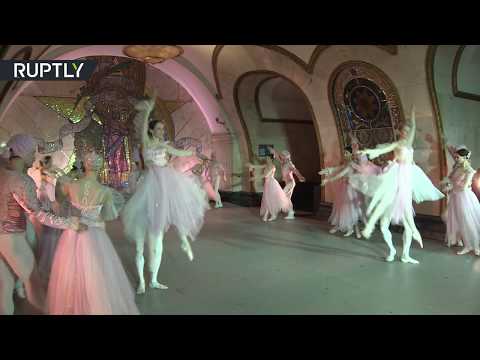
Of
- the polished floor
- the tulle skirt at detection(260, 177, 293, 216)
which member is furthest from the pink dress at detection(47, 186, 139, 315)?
the tulle skirt at detection(260, 177, 293, 216)

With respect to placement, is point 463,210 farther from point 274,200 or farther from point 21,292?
point 21,292

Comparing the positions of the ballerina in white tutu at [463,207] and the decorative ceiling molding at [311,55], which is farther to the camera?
the decorative ceiling molding at [311,55]

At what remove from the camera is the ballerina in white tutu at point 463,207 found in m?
5.97

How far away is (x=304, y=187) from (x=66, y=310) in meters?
10.5

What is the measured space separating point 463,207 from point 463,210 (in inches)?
1.8

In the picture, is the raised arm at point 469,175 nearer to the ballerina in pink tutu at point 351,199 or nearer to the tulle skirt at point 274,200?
the ballerina in pink tutu at point 351,199

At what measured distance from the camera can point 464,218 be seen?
19.8ft

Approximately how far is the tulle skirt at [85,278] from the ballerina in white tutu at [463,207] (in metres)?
5.22

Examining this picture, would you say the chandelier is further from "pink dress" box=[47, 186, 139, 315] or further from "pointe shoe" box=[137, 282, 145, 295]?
"pink dress" box=[47, 186, 139, 315]

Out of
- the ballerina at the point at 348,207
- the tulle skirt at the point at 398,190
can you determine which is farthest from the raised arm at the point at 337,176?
the tulle skirt at the point at 398,190

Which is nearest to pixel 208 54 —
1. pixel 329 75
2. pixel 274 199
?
pixel 329 75

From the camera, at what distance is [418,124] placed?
7.53 meters

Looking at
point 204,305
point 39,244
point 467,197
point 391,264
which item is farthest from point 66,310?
point 467,197

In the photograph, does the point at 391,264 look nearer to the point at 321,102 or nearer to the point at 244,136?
the point at 321,102
